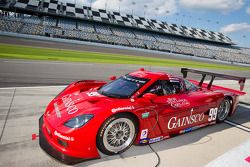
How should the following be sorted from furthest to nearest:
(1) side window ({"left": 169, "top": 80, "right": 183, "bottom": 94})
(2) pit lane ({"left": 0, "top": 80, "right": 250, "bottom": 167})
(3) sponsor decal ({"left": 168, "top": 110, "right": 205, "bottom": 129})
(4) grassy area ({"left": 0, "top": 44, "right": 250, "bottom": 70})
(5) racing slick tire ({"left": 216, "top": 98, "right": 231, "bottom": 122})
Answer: (4) grassy area ({"left": 0, "top": 44, "right": 250, "bottom": 70})
(5) racing slick tire ({"left": 216, "top": 98, "right": 231, "bottom": 122})
(1) side window ({"left": 169, "top": 80, "right": 183, "bottom": 94})
(3) sponsor decal ({"left": 168, "top": 110, "right": 205, "bottom": 129})
(2) pit lane ({"left": 0, "top": 80, "right": 250, "bottom": 167})

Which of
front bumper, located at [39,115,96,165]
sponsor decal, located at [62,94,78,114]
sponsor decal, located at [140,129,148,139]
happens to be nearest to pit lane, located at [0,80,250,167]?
front bumper, located at [39,115,96,165]

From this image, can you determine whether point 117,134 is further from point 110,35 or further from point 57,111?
point 110,35

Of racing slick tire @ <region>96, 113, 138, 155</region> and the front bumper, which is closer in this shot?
the front bumper

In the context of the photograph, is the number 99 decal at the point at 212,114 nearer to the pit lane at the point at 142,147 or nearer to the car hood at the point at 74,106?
the pit lane at the point at 142,147

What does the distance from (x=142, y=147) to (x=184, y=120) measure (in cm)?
106

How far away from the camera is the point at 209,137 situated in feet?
13.8

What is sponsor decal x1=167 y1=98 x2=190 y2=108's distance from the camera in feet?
12.7

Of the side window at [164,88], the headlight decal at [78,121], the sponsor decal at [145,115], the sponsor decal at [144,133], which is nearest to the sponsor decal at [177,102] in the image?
the side window at [164,88]

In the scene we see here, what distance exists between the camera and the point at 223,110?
16.9ft

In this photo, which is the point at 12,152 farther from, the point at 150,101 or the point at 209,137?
the point at 209,137

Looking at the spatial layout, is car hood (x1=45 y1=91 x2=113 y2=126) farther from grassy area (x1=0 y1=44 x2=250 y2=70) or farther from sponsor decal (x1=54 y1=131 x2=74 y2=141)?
grassy area (x1=0 y1=44 x2=250 y2=70)

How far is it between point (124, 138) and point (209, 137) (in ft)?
6.56

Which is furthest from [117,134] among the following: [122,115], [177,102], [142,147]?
[177,102]

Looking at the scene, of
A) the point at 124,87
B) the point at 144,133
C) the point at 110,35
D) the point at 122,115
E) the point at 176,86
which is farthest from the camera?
the point at 110,35
